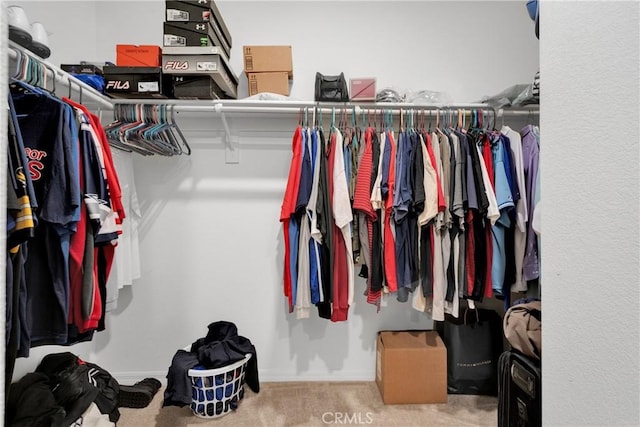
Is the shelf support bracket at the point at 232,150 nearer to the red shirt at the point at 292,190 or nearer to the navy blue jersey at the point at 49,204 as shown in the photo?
the red shirt at the point at 292,190

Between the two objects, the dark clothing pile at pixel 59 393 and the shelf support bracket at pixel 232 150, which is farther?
the shelf support bracket at pixel 232 150

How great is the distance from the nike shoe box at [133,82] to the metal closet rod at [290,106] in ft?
0.16

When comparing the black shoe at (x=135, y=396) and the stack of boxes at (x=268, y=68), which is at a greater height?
the stack of boxes at (x=268, y=68)

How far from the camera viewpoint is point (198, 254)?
2.10m

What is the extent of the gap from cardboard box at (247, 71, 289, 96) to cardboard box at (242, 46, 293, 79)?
0.03m

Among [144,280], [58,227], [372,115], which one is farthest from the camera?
[144,280]

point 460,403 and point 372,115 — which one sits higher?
point 372,115

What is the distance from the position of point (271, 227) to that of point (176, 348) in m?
1.04

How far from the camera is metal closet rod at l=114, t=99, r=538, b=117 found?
5.74 feet

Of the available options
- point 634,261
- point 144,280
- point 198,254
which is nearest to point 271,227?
point 198,254

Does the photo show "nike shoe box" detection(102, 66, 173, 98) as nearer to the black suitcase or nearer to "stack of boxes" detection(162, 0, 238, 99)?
"stack of boxes" detection(162, 0, 238, 99)

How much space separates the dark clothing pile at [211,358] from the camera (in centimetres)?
166

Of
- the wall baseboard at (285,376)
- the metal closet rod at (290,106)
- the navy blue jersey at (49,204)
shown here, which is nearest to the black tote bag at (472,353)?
the wall baseboard at (285,376)

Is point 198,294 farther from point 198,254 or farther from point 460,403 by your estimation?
point 460,403
